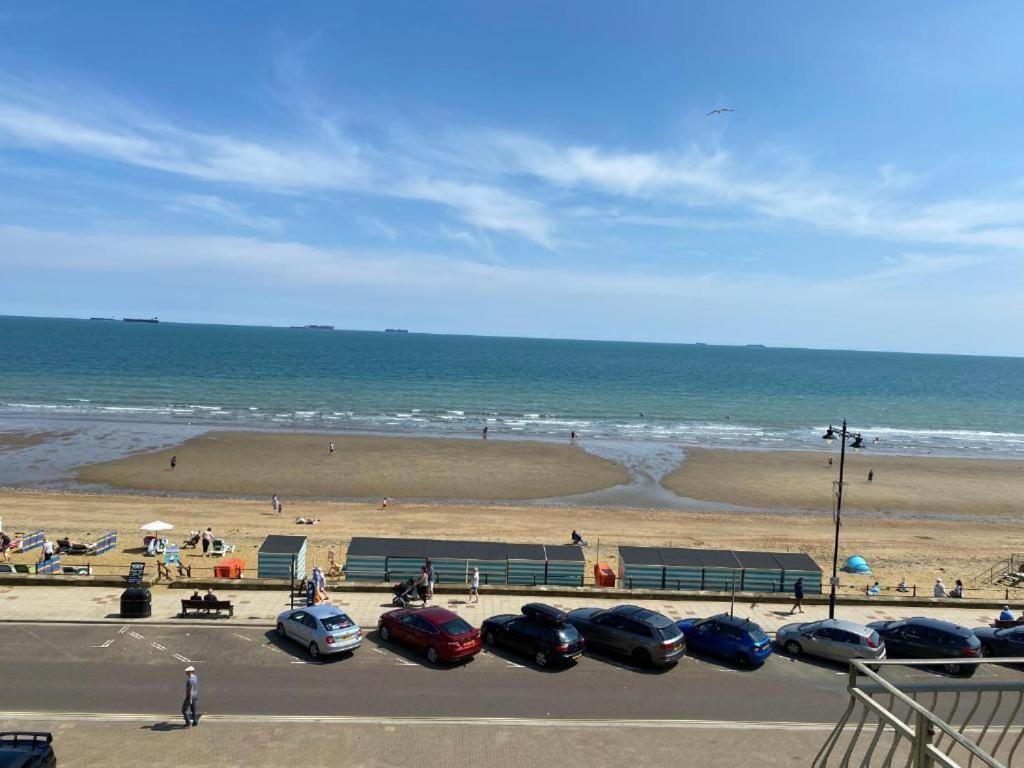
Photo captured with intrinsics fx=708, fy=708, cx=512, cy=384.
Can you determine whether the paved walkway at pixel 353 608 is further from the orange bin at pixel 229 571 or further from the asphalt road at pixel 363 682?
the orange bin at pixel 229 571

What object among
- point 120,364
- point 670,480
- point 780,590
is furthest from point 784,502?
point 120,364

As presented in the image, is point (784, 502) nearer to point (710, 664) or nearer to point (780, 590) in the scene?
point (780, 590)

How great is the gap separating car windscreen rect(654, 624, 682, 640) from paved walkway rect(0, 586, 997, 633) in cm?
387

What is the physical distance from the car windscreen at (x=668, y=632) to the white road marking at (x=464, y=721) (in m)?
2.65

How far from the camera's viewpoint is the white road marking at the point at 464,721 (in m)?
14.0

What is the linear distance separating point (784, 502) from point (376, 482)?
2794cm

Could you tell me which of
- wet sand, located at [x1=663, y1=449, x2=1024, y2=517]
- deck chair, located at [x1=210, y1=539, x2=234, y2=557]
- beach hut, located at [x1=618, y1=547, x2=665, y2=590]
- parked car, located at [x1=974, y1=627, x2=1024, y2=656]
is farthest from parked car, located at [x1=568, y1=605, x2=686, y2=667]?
wet sand, located at [x1=663, y1=449, x2=1024, y2=517]

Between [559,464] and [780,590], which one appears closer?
[780,590]

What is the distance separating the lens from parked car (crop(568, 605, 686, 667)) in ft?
56.6

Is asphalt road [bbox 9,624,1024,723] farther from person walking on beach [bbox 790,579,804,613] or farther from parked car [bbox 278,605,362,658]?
person walking on beach [bbox 790,579,804,613]

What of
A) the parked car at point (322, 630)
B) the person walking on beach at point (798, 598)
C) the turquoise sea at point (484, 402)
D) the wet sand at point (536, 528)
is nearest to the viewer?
the parked car at point (322, 630)

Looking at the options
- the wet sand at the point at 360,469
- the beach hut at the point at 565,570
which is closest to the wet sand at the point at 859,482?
the wet sand at the point at 360,469

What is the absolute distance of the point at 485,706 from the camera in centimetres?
1512

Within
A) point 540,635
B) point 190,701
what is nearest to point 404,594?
point 540,635
